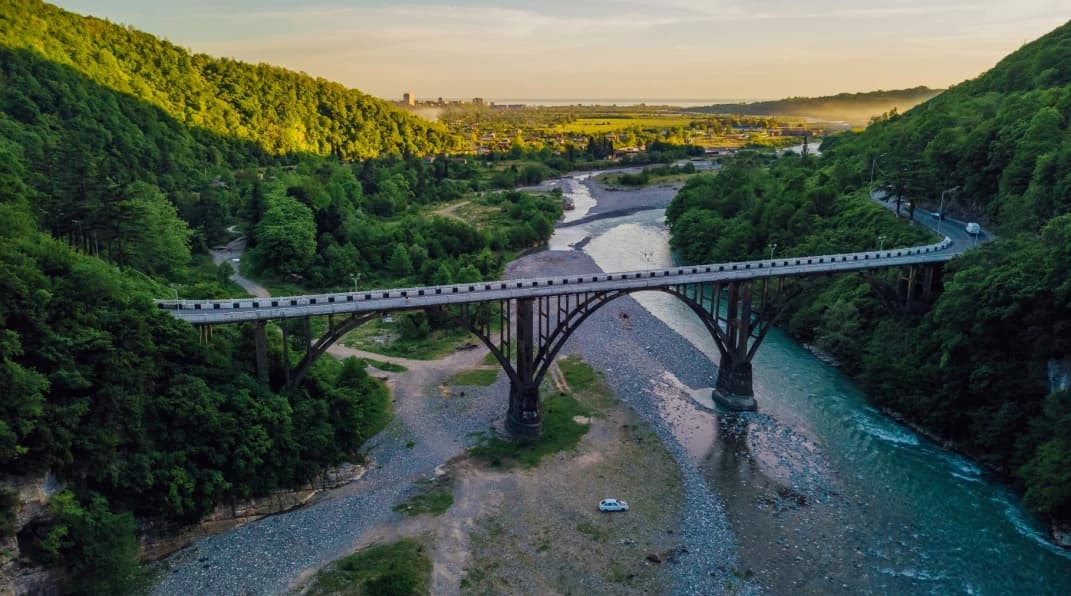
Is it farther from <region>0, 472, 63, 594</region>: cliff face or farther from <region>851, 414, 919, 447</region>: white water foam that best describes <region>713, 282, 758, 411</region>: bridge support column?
<region>0, 472, 63, 594</region>: cliff face

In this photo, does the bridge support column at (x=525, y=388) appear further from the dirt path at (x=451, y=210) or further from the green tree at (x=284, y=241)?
the dirt path at (x=451, y=210)

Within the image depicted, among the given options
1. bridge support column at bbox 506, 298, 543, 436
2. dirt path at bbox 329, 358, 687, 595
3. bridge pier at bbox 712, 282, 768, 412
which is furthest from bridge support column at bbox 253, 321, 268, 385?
bridge pier at bbox 712, 282, 768, 412

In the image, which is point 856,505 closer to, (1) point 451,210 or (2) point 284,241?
(2) point 284,241

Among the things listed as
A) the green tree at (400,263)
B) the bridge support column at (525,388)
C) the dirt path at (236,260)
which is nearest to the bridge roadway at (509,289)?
the bridge support column at (525,388)

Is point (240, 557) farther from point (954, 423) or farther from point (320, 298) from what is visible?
point (954, 423)

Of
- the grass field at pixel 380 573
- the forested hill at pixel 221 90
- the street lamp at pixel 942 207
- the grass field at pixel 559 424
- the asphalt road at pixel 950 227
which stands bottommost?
the grass field at pixel 380 573

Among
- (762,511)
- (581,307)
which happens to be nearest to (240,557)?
(581,307)
